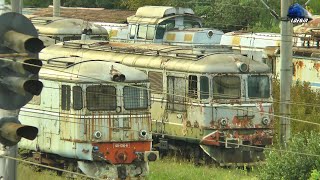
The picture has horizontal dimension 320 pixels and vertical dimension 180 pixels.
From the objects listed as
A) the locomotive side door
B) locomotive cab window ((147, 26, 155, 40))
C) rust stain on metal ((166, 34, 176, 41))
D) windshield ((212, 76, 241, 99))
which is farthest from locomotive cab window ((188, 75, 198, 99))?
locomotive cab window ((147, 26, 155, 40))

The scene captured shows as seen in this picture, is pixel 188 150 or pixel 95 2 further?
pixel 95 2

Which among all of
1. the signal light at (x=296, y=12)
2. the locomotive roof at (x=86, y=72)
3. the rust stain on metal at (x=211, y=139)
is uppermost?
the signal light at (x=296, y=12)

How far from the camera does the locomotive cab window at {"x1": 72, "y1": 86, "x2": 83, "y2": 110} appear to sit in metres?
19.3

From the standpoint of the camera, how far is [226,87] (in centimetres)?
2261

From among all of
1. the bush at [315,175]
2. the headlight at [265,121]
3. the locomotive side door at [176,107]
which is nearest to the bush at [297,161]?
the bush at [315,175]

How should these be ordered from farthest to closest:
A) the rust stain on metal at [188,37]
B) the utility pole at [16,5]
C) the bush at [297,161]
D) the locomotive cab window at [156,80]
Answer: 1. the rust stain on metal at [188,37]
2. the locomotive cab window at [156,80]
3. the bush at [297,161]
4. the utility pole at [16,5]

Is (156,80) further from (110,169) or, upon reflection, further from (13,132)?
(13,132)

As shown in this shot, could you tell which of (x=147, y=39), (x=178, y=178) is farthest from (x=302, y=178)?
(x=147, y=39)

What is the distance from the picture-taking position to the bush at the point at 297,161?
16.2 meters

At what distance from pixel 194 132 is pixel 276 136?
1.90m

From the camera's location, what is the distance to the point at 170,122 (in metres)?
23.3

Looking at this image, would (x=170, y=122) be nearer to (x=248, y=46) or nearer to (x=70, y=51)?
(x=70, y=51)

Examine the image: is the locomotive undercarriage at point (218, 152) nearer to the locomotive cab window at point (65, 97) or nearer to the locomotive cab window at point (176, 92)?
the locomotive cab window at point (176, 92)

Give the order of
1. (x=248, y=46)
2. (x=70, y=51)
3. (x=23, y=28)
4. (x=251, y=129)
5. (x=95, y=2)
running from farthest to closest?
(x=95, y=2)
(x=248, y=46)
(x=70, y=51)
(x=251, y=129)
(x=23, y=28)
